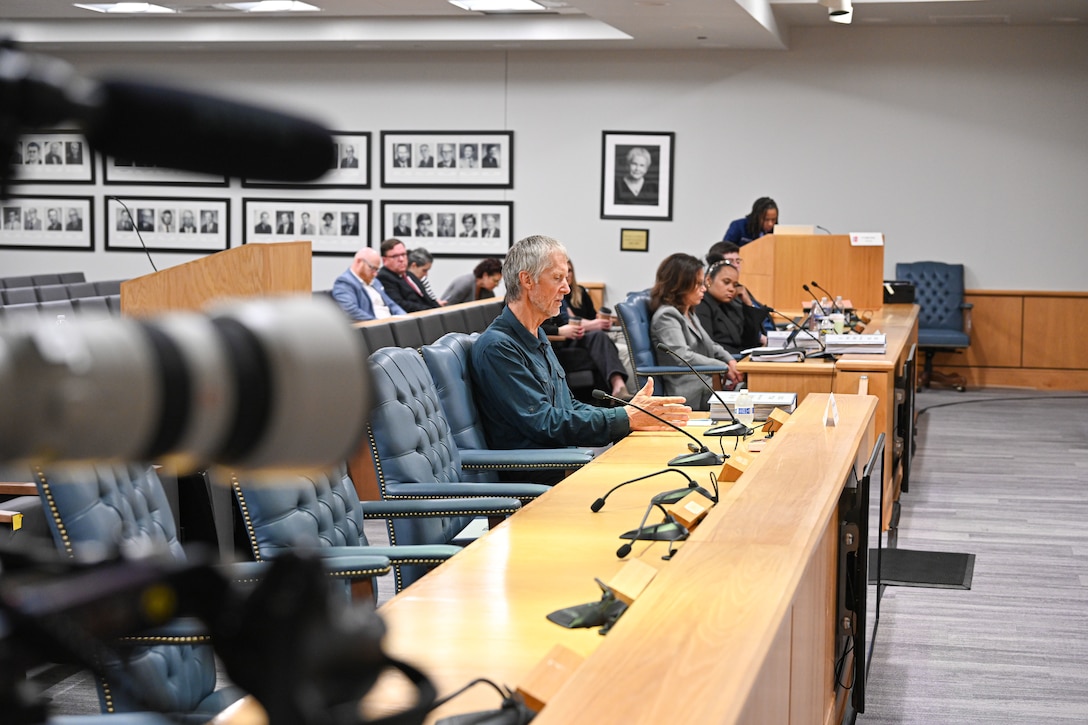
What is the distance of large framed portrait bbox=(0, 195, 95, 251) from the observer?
41.5ft

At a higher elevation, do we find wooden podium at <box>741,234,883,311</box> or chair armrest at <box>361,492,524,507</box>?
wooden podium at <box>741,234,883,311</box>

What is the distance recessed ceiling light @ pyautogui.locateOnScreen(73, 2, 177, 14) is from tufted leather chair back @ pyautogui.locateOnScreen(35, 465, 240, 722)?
9211 millimetres

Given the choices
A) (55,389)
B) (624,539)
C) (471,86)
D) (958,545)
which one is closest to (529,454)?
(624,539)

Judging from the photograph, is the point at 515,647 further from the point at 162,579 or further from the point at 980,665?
the point at 980,665

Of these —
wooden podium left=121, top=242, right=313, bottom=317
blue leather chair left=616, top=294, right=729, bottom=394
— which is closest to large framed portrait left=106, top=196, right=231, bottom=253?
wooden podium left=121, top=242, right=313, bottom=317

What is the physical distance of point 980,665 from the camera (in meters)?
3.93

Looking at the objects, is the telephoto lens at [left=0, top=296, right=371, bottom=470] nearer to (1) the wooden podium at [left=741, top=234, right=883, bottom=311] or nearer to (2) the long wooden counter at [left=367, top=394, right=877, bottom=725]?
(2) the long wooden counter at [left=367, top=394, right=877, bottom=725]

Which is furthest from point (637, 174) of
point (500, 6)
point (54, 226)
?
point (54, 226)

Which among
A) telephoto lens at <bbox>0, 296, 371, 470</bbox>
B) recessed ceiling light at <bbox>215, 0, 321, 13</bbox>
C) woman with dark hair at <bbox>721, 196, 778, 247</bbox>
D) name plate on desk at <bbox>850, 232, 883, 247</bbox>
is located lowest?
telephoto lens at <bbox>0, 296, 371, 470</bbox>

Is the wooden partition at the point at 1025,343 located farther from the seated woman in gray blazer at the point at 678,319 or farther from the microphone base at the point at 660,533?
the microphone base at the point at 660,533

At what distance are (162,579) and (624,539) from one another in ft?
6.35

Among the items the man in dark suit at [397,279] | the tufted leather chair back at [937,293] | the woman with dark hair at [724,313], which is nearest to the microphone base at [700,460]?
the woman with dark hair at [724,313]

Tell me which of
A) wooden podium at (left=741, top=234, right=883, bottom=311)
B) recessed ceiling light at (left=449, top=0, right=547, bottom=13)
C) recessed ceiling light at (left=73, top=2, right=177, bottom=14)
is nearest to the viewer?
wooden podium at (left=741, top=234, right=883, bottom=311)

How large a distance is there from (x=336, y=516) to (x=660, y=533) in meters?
0.83
